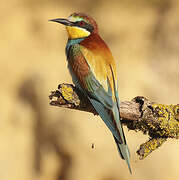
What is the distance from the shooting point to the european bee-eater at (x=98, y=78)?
2.25m

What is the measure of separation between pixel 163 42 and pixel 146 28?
188mm

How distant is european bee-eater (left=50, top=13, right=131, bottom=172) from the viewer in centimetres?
225

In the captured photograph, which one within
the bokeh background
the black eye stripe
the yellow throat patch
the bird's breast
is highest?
the black eye stripe

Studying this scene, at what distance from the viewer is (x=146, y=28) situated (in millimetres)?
3936

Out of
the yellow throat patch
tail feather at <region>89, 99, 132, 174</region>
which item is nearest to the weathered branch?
tail feather at <region>89, 99, 132, 174</region>

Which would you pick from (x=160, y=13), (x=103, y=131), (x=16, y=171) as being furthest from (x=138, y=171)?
(x=160, y=13)

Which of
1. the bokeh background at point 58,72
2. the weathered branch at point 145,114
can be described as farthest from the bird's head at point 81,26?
the bokeh background at point 58,72

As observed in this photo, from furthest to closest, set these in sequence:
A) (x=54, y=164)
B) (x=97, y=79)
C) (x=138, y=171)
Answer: (x=54, y=164) → (x=138, y=171) → (x=97, y=79)

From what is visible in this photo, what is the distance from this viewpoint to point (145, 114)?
7.04ft

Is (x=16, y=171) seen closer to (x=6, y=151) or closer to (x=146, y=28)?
(x=6, y=151)

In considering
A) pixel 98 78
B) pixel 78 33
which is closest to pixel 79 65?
pixel 98 78

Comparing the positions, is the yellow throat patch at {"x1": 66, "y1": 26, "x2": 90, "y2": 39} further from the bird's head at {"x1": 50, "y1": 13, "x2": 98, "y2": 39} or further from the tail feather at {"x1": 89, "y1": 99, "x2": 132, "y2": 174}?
the tail feather at {"x1": 89, "y1": 99, "x2": 132, "y2": 174}

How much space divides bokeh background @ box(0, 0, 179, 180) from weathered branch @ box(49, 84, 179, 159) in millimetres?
1493

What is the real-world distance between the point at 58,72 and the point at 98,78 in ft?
5.13
